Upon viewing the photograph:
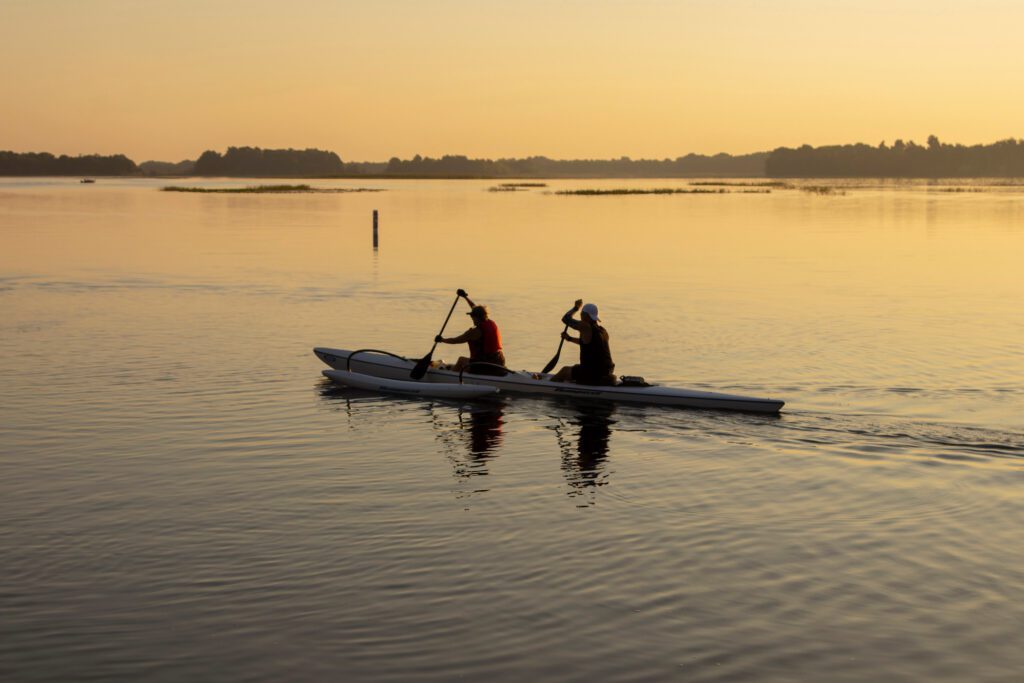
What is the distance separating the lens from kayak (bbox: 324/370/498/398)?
2117cm

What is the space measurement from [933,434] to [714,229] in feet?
197

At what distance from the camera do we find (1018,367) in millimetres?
24172

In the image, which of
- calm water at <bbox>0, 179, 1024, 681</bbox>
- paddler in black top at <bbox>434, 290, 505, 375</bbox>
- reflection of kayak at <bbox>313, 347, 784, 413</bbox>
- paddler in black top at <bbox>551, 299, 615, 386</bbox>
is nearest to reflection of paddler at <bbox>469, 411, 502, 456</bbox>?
calm water at <bbox>0, 179, 1024, 681</bbox>

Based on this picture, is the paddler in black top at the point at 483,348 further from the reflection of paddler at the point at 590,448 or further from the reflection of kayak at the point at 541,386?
the reflection of paddler at the point at 590,448

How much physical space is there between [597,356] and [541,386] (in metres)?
1.32

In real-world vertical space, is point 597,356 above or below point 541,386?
above

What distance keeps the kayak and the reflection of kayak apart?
6 cm

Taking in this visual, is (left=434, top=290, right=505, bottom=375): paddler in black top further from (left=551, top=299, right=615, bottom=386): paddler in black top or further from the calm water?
(left=551, top=299, right=615, bottom=386): paddler in black top

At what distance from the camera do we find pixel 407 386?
21.8 meters

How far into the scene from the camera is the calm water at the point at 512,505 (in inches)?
379

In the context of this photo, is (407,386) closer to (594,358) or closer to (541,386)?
(541,386)

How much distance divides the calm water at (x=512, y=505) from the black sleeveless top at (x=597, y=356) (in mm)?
787

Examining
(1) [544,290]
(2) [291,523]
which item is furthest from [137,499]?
(1) [544,290]

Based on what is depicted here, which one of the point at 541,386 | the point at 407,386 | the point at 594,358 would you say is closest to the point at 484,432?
the point at 541,386
